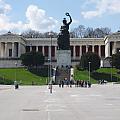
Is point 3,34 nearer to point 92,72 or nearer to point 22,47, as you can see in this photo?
point 22,47

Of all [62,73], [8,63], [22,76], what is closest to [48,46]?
[8,63]

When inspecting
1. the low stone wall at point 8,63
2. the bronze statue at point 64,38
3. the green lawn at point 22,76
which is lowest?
the green lawn at point 22,76

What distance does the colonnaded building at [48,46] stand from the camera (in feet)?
531

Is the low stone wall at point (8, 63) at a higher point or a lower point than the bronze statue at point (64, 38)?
lower

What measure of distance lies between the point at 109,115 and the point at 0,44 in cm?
15067

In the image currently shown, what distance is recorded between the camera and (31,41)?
563 feet

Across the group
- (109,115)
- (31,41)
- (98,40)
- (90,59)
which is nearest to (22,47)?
(31,41)

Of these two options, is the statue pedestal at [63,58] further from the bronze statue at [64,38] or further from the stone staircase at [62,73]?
the stone staircase at [62,73]

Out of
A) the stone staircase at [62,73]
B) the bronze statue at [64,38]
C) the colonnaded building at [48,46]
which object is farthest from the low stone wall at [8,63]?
the stone staircase at [62,73]

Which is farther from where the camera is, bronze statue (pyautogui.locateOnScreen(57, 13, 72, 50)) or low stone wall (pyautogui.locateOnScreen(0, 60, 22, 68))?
low stone wall (pyautogui.locateOnScreen(0, 60, 22, 68))

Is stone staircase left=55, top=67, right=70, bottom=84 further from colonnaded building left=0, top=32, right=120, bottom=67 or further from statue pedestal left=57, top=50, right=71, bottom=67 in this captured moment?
colonnaded building left=0, top=32, right=120, bottom=67

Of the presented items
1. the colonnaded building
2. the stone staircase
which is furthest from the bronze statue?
the colonnaded building

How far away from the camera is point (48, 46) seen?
168750mm

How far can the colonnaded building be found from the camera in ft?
531
